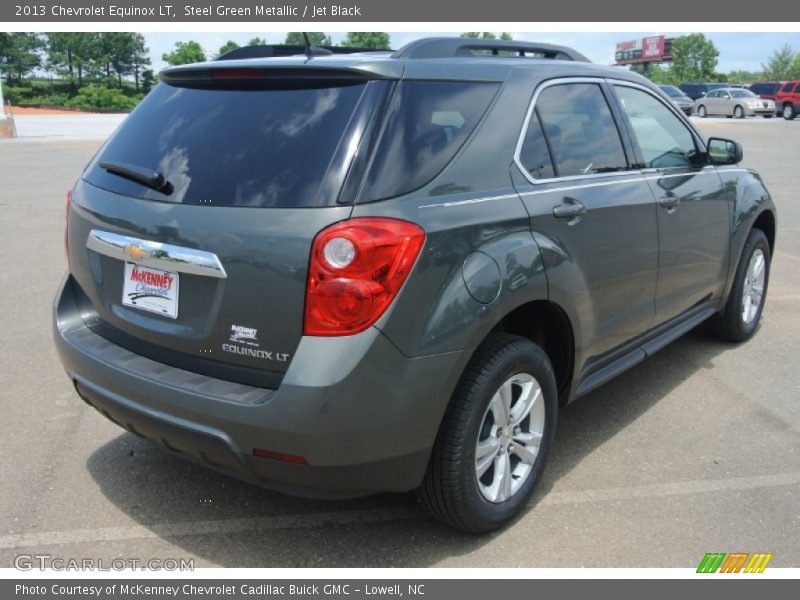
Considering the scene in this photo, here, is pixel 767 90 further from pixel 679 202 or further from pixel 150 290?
pixel 150 290

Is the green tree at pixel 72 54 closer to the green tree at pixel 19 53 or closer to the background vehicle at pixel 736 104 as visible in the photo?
the green tree at pixel 19 53

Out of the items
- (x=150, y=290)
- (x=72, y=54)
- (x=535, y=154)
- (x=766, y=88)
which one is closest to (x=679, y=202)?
(x=535, y=154)

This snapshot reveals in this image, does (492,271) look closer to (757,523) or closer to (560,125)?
(560,125)

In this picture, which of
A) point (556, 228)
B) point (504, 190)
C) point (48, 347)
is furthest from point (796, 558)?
point (48, 347)

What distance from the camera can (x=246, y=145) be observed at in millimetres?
2697

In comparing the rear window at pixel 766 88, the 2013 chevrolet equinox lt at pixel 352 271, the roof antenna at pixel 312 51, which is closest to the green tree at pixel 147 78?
the rear window at pixel 766 88

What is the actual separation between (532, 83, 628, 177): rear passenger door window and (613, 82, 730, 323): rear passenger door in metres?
0.22

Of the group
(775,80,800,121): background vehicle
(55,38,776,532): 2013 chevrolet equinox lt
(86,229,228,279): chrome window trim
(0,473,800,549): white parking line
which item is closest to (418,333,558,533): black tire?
(55,38,776,532): 2013 chevrolet equinox lt

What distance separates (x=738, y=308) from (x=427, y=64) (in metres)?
3.30

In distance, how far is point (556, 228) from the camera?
10.2 feet

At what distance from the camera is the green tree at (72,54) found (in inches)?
2522

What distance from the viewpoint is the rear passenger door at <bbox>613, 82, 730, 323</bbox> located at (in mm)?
3973

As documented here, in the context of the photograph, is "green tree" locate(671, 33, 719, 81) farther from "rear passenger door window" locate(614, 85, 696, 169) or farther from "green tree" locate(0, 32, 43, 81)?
"rear passenger door window" locate(614, 85, 696, 169)
